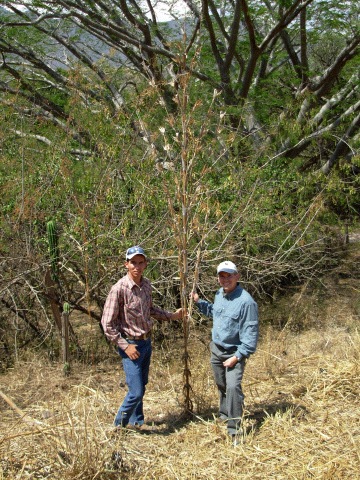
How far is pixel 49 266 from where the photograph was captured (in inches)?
263

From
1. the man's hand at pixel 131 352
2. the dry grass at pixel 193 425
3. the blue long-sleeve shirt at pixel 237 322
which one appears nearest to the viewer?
the dry grass at pixel 193 425

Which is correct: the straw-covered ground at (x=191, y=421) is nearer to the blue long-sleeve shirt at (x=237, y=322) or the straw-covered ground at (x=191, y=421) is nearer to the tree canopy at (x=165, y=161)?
the blue long-sleeve shirt at (x=237, y=322)

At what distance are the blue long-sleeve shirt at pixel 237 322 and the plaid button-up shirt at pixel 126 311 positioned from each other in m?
0.56

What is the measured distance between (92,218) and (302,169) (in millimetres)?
5852

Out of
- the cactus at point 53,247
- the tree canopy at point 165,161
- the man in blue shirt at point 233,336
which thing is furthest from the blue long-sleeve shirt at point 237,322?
the cactus at point 53,247

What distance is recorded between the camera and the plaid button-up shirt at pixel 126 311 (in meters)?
4.56

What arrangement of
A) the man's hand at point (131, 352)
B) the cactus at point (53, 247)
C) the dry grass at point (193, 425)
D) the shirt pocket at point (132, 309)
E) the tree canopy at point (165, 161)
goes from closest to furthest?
the dry grass at point (193, 425) → the man's hand at point (131, 352) → the shirt pocket at point (132, 309) → the cactus at point (53, 247) → the tree canopy at point (165, 161)

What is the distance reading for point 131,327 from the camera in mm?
4664

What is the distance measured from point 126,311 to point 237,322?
33.7 inches

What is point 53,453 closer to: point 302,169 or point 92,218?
point 92,218

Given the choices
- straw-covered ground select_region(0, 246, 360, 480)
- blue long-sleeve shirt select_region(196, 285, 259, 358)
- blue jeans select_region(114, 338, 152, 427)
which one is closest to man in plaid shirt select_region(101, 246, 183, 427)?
blue jeans select_region(114, 338, 152, 427)

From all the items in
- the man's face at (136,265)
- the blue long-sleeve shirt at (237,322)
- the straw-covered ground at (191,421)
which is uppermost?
the man's face at (136,265)

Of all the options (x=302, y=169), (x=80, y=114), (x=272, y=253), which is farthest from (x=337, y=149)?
(x=80, y=114)

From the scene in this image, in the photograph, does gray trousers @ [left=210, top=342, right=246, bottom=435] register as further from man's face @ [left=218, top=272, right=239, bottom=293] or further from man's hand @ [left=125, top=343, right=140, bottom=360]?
man's hand @ [left=125, top=343, right=140, bottom=360]
